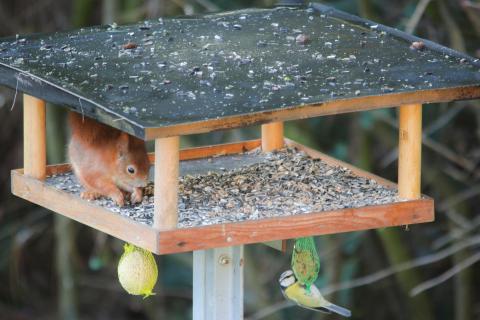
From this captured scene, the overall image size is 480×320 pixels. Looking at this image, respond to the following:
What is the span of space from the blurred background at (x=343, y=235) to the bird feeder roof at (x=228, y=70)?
170 centimetres

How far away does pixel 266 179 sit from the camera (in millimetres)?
3959

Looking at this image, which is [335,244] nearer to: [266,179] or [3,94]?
[3,94]

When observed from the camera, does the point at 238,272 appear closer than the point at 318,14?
Yes

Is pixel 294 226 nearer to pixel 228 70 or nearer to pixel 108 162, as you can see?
pixel 228 70

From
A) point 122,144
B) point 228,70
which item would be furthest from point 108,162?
point 228,70

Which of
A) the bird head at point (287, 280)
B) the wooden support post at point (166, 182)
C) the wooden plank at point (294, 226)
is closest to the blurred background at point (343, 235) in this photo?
the bird head at point (287, 280)

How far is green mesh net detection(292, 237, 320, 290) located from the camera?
387cm

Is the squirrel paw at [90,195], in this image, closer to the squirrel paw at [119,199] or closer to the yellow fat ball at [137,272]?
the squirrel paw at [119,199]

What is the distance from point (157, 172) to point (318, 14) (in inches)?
49.2

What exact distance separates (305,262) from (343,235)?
2.84 m

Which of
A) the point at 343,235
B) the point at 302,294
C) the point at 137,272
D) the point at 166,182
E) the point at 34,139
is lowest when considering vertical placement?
the point at 343,235

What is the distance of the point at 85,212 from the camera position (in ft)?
11.9

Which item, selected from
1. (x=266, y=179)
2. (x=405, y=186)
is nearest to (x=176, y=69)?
(x=266, y=179)

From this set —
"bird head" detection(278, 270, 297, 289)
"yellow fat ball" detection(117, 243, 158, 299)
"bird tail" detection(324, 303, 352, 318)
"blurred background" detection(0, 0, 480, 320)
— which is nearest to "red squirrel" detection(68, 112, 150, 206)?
"yellow fat ball" detection(117, 243, 158, 299)
